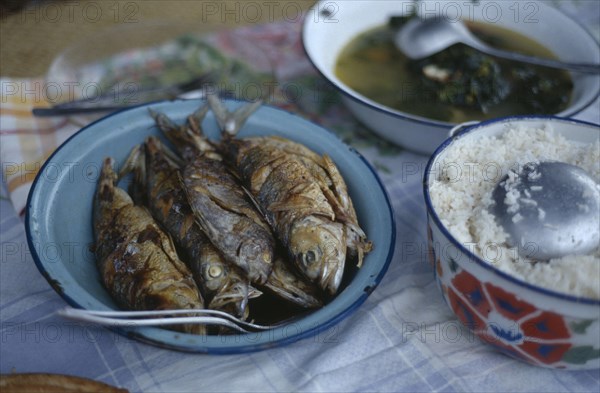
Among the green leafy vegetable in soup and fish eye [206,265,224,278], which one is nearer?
fish eye [206,265,224,278]

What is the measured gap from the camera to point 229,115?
1303 mm

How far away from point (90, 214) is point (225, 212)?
286 mm

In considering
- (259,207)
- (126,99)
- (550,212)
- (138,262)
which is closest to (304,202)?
(259,207)

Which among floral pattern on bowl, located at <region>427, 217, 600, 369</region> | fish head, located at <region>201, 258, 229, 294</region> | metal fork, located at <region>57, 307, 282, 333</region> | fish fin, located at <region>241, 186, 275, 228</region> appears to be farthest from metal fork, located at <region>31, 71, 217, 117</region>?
floral pattern on bowl, located at <region>427, 217, 600, 369</region>

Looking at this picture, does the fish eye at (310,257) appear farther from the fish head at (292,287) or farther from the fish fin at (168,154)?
the fish fin at (168,154)

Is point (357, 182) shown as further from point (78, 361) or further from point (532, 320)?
point (78, 361)

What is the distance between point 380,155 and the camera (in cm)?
146

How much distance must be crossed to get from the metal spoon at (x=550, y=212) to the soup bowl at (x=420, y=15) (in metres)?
0.34

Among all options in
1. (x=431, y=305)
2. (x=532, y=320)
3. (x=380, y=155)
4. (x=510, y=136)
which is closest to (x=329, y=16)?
(x=380, y=155)

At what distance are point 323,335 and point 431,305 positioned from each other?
21 centimetres

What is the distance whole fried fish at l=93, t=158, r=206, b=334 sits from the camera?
3.20 feet

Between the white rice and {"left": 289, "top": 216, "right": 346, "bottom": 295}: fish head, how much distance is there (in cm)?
18

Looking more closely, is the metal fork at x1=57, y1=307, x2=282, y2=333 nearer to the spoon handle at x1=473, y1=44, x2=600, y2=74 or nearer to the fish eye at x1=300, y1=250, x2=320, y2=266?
the fish eye at x1=300, y1=250, x2=320, y2=266

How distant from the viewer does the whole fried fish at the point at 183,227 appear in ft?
3.26
